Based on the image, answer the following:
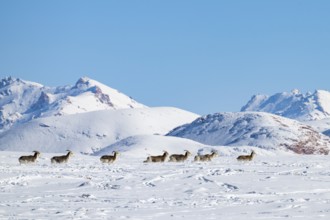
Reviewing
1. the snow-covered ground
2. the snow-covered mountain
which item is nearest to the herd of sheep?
the snow-covered ground

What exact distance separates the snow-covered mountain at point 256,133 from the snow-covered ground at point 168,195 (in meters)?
119

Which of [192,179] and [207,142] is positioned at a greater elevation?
[207,142]

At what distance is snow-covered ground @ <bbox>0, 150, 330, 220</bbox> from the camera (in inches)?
747

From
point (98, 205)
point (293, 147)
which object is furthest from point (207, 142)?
A: point (98, 205)

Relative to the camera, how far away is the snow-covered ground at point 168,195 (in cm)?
1898

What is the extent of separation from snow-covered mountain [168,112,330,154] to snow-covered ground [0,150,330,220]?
119211 millimetres

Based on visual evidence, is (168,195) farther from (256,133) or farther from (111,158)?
(256,133)

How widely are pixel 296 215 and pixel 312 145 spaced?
152922mm

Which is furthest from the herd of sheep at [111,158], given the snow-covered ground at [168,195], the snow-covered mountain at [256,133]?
the snow-covered mountain at [256,133]

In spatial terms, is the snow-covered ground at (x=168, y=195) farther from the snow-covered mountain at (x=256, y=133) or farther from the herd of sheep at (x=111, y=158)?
the snow-covered mountain at (x=256, y=133)

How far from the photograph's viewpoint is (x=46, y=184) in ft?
93.9

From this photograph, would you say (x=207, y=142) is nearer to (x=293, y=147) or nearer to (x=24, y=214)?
(x=293, y=147)

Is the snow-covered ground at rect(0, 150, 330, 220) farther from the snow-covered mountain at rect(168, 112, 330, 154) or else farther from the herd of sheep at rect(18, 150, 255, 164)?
the snow-covered mountain at rect(168, 112, 330, 154)

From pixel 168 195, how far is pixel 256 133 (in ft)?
460
